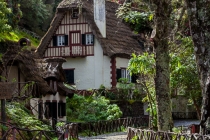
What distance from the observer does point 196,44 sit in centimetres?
1043

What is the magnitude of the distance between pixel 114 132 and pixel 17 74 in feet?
21.2

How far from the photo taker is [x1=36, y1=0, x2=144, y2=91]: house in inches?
1455

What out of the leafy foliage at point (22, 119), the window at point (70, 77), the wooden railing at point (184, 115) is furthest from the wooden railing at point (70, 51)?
the leafy foliage at point (22, 119)

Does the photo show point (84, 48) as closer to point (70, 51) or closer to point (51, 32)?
point (70, 51)

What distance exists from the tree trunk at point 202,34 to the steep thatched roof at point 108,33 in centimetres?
2588

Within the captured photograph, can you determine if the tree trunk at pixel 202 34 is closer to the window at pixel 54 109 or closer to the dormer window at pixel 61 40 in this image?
the window at pixel 54 109

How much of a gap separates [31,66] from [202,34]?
15904mm

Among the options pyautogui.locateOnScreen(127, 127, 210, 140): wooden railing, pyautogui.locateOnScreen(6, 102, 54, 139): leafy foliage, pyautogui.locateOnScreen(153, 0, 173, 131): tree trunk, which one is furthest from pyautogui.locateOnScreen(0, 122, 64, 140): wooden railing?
pyautogui.locateOnScreen(153, 0, 173, 131): tree trunk

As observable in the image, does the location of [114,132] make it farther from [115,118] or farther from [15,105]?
[15,105]

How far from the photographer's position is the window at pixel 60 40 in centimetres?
3806

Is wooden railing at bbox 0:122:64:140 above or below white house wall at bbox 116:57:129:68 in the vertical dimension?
below

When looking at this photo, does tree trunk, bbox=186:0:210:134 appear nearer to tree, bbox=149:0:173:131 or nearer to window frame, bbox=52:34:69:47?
tree, bbox=149:0:173:131

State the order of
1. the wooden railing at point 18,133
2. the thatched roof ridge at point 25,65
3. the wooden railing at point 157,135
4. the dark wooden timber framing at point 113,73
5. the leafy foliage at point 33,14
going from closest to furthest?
the wooden railing at point 18,133
the wooden railing at point 157,135
the thatched roof ridge at point 25,65
the dark wooden timber framing at point 113,73
the leafy foliage at point 33,14

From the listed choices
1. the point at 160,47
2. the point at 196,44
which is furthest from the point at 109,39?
the point at 196,44
